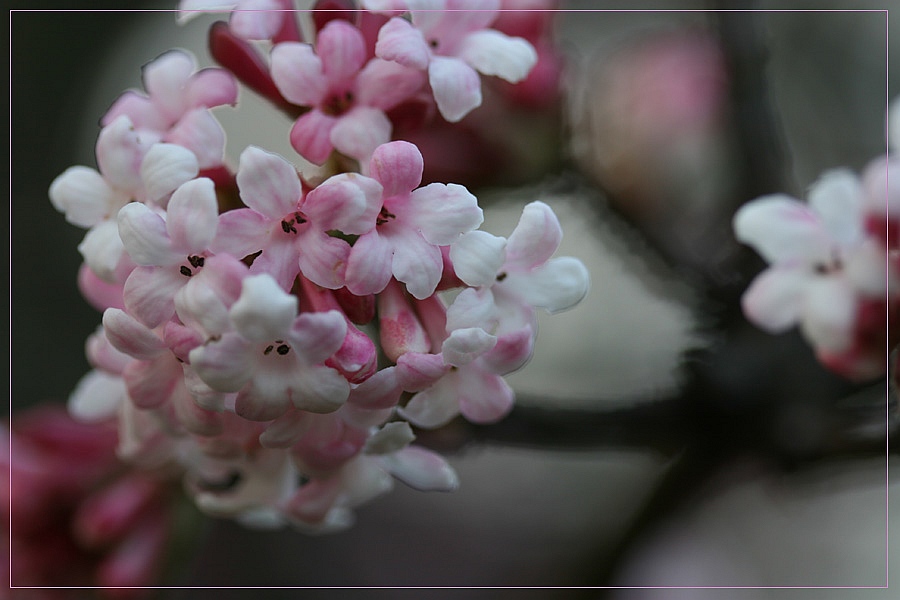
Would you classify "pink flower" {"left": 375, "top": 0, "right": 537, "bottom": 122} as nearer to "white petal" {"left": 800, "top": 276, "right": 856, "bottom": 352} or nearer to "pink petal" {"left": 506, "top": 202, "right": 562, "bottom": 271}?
"pink petal" {"left": 506, "top": 202, "right": 562, "bottom": 271}

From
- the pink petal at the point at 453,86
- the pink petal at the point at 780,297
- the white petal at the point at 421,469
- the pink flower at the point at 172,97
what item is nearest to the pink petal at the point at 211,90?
the pink flower at the point at 172,97

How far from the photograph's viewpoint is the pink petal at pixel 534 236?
389 mm

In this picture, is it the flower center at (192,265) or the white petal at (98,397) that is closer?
the flower center at (192,265)

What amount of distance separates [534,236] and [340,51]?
0.13m

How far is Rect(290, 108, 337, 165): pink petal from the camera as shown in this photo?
1.29 ft

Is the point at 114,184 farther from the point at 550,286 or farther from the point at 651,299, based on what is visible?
the point at 651,299

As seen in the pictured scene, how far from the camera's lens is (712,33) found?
2.26ft

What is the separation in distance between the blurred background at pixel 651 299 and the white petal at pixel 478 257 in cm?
10

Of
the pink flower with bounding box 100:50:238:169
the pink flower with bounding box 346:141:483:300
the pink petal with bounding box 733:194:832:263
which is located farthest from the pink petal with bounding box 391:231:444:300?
the pink petal with bounding box 733:194:832:263

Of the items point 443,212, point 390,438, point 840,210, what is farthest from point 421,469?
point 840,210

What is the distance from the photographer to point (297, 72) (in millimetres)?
402

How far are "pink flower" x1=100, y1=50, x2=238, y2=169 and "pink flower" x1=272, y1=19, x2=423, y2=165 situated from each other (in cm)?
4

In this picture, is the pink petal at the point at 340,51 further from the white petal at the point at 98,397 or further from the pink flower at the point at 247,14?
the white petal at the point at 98,397

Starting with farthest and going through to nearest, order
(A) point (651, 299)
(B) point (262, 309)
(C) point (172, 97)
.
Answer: (A) point (651, 299) → (C) point (172, 97) → (B) point (262, 309)
